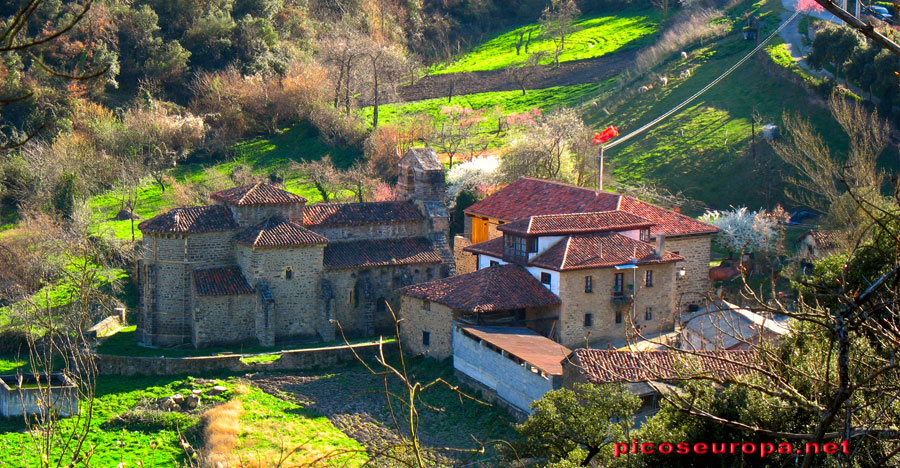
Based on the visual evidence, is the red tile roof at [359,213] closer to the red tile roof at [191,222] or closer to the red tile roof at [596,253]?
the red tile roof at [191,222]

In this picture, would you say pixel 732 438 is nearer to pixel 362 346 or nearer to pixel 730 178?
pixel 362 346

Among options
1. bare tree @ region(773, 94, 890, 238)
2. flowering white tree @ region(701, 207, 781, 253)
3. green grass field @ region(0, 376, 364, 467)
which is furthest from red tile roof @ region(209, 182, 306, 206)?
bare tree @ region(773, 94, 890, 238)

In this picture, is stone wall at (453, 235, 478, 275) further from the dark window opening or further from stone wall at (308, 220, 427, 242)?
the dark window opening

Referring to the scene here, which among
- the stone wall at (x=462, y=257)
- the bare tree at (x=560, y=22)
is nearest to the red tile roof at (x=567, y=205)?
the stone wall at (x=462, y=257)

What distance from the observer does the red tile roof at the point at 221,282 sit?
37.0m

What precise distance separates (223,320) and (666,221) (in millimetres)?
18075

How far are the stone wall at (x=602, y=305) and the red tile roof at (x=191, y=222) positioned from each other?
42.9 ft

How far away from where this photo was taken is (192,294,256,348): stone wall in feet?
121

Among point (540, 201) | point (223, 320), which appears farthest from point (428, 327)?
point (540, 201)

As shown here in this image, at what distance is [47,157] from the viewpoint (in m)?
51.1

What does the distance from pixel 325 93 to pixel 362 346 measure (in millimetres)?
31410

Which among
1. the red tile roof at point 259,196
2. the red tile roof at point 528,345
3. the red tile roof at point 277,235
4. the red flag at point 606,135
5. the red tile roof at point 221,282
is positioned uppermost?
the red flag at point 606,135

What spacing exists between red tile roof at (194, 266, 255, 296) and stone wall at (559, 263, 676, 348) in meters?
11.7

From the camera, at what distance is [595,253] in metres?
36.2
